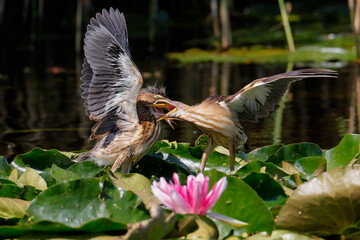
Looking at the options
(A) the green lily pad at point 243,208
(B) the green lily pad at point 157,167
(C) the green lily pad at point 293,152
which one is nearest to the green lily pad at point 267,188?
(A) the green lily pad at point 243,208

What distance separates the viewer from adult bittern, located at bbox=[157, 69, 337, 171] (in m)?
4.14

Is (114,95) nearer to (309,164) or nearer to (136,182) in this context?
(136,182)

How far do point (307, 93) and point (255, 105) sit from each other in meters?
5.15

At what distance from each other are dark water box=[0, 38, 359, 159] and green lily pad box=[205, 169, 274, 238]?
2686 mm

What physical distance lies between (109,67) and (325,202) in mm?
1856

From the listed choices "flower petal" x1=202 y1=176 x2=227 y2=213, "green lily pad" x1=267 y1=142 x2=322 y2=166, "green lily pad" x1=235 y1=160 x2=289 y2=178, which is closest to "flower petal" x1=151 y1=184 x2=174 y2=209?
"flower petal" x1=202 y1=176 x2=227 y2=213

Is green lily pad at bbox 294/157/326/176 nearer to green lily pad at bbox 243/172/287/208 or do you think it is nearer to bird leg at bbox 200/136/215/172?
bird leg at bbox 200/136/215/172

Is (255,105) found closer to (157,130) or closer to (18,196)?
(157,130)

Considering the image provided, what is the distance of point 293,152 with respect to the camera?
14.4 feet

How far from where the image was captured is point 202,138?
186 inches

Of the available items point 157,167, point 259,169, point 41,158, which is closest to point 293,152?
point 259,169

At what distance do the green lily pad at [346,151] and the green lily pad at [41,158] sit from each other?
1752mm

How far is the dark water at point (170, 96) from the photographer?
21.1 feet

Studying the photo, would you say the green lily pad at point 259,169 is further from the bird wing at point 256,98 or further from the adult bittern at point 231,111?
the bird wing at point 256,98
